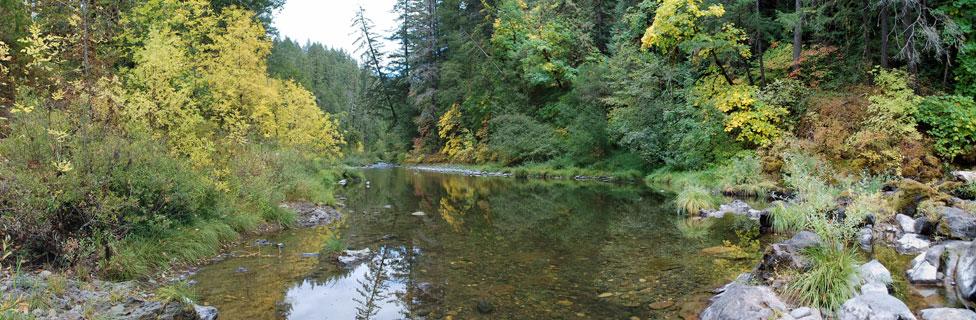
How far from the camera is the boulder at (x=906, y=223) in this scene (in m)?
7.84

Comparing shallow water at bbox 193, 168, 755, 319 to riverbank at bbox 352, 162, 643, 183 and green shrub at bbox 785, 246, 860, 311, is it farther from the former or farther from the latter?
riverbank at bbox 352, 162, 643, 183

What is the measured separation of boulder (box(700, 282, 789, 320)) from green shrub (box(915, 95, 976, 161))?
39.0 ft

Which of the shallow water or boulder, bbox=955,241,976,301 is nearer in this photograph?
boulder, bbox=955,241,976,301

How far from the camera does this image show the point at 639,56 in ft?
79.0

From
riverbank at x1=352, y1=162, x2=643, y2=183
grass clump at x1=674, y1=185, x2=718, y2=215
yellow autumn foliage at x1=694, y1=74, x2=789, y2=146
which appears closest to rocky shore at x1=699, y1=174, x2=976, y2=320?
grass clump at x1=674, y1=185, x2=718, y2=215

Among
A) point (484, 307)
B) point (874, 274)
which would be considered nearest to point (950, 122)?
point (874, 274)

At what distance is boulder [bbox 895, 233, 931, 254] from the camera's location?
7055 millimetres

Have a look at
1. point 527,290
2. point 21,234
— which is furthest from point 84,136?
point 527,290

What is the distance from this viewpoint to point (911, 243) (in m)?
7.25

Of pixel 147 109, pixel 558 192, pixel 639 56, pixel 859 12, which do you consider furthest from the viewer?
pixel 639 56

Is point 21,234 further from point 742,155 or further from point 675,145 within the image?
point 675,145

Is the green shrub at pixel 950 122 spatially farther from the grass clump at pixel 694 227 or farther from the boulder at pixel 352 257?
the boulder at pixel 352 257

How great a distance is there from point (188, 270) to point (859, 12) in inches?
856

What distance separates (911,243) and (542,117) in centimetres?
2822
